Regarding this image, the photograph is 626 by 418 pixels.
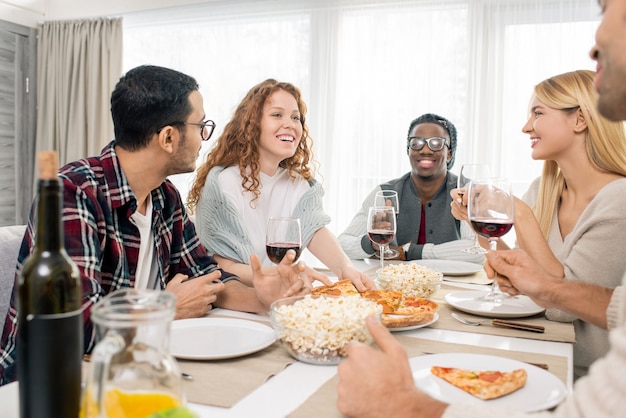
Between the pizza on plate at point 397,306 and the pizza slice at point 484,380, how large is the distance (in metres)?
0.30

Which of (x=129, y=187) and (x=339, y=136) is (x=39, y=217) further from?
(x=339, y=136)

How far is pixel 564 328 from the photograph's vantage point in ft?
4.85

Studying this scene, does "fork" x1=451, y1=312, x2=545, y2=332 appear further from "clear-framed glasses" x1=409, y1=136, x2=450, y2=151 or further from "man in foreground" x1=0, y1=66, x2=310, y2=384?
"clear-framed glasses" x1=409, y1=136, x2=450, y2=151

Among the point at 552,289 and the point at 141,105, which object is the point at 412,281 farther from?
the point at 141,105

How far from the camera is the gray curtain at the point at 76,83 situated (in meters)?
5.53

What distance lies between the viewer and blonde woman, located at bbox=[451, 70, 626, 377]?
1.70 meters

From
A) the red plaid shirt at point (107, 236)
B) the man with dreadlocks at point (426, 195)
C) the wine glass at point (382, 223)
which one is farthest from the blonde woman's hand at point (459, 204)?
the man with dreadlocks at point (426, 195)

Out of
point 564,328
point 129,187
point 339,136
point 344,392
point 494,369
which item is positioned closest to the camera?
point 344,392

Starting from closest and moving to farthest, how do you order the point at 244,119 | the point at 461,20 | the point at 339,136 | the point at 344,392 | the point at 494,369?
the point at 344,392, the point at 494,369, the point at 244,119, the point at 461,20, the point at 339,136

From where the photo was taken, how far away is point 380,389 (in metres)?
0.88

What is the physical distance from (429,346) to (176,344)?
1.80 ft

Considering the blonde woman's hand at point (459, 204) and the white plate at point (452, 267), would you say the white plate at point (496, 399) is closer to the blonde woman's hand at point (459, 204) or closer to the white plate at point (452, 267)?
the blonde woman's hand at point (459, 204)

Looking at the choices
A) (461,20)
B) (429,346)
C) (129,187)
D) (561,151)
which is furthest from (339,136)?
(429,346)

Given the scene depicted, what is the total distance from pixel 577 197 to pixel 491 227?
0.78 metres
